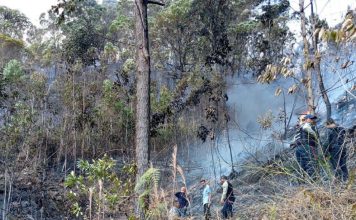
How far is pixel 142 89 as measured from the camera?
28.7ft

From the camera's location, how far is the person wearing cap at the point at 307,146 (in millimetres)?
4539

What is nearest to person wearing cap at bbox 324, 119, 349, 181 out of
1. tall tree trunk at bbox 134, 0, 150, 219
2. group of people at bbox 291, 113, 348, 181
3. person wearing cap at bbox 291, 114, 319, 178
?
group of people at bbox 291, 113, 348, 181

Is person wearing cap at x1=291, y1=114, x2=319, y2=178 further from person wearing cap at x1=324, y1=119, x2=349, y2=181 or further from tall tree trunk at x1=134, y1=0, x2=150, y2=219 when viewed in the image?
tall tree trunk at x1=134, y1=0, x2=150, y2=219

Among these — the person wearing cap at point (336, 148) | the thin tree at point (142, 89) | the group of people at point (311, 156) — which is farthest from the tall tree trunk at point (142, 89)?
the person wearing cap at point (336, 148)

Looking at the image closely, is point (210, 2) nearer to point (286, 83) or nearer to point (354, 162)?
point (286, 83)

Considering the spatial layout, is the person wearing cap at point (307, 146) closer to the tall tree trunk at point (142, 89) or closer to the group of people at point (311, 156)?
the group of people at point (311, 156)

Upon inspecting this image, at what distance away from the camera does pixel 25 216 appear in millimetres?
15242

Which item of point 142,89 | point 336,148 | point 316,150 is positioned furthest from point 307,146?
point 142,89

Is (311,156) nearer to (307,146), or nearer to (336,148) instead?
(307,146)

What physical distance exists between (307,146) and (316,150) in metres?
0.18

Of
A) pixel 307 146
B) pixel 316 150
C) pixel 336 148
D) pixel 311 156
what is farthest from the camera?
pixel 336 148

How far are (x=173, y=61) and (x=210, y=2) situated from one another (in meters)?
5.13

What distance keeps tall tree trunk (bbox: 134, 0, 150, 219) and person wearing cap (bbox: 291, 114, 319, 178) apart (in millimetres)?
3152

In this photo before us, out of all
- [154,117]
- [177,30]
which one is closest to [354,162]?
[154,117]
